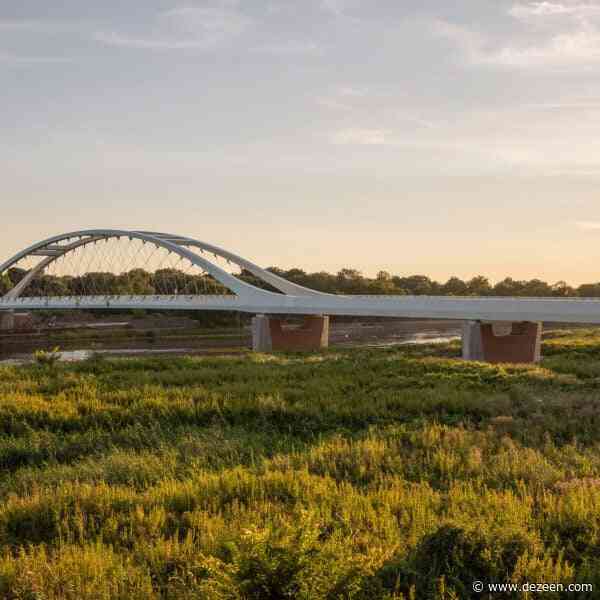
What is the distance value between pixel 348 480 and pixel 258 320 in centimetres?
3424

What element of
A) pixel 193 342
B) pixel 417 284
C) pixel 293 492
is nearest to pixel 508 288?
pixel 417 284

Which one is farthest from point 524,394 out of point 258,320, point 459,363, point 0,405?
point 258,320

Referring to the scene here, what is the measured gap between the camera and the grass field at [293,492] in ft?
16.6

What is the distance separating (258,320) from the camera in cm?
4241

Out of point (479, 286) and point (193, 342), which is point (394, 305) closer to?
point (193, 342)

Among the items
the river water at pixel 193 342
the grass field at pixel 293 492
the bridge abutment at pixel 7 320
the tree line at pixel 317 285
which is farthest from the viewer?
the tree line at pixel 317 285

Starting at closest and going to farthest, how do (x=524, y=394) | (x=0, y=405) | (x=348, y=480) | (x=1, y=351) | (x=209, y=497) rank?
(x=209, y=497)
(x=348, y=480)
(x=0, y=405)
(x=524, y=394)
(x=1, y=351)

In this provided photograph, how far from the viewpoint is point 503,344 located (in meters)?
30.9

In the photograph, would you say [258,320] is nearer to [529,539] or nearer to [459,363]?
[459,363]
